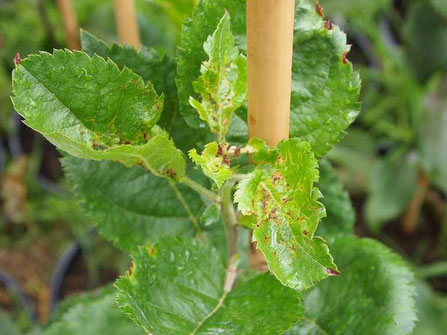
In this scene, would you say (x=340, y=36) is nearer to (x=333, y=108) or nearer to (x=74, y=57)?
(x=333, y=108)

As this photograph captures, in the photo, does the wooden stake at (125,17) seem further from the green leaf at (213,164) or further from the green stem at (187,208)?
the green leaf at (213,164)

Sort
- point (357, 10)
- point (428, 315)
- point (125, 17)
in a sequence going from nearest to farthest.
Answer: point (125, 17) → point (428, 315) → point (357, 10)

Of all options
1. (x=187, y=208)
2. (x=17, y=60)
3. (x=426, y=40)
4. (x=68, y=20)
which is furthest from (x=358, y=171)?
(x=17, y=60)

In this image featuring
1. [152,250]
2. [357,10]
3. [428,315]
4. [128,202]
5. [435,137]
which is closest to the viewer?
[152,250]

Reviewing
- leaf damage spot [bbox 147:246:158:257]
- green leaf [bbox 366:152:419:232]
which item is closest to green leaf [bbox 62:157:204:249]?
leaf damage spot [bbox 147:246:158:257]

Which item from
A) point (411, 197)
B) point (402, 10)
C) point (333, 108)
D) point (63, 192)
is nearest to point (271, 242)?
point (333, 108)

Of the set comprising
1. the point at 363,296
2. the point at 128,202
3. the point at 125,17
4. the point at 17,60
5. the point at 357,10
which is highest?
the point at 357,10

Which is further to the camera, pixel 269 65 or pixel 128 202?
pixel 128 202

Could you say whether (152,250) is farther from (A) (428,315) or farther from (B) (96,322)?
(A) (428,315)
